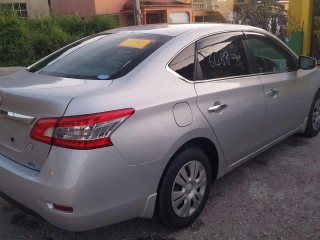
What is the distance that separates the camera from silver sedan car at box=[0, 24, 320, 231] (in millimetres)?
2301

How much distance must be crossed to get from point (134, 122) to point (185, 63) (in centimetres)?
79

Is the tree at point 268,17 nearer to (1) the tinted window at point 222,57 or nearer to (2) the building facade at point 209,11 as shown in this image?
(1) the tinted window at point 222,57

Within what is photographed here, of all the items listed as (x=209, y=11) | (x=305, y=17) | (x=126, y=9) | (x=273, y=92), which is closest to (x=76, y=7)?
(x=126, y=9)

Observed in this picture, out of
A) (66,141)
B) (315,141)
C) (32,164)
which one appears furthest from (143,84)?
(315,141)

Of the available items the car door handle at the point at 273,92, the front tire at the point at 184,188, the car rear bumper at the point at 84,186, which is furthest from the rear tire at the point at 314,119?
the car rear bumper at the point at 84,186

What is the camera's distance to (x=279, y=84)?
386 centimetres

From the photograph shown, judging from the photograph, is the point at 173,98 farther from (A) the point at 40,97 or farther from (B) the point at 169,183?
(A) the point at 40,97

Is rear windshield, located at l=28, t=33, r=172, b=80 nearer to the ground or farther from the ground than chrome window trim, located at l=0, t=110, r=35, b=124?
farther from the ground

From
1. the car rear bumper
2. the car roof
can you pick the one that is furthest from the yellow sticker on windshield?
the car rear bumper

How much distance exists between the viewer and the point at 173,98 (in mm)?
2697

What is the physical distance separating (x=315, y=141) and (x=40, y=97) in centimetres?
365

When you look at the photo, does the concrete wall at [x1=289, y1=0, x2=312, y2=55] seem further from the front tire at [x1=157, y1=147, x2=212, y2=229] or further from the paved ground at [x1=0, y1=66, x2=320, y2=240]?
the front tire at [x1=157, y1=147, x2=212, y2=229]

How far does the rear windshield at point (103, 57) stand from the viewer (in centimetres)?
279

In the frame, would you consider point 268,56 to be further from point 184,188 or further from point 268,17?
point 268,17
